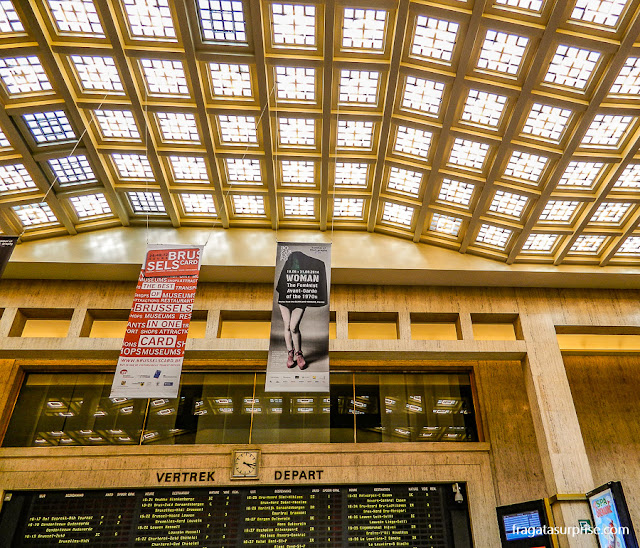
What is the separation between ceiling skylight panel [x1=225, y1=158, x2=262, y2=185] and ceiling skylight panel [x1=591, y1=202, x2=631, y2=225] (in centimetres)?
779

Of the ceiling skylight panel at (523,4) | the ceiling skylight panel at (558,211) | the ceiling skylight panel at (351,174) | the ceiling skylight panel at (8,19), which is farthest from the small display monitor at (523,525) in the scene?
the ceiling skylight panel at (8,19)

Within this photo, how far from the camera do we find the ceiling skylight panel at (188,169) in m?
11.9

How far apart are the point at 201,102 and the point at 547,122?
685 cm

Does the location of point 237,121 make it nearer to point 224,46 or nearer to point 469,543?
point 224,46

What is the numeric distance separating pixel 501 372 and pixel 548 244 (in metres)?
3.67

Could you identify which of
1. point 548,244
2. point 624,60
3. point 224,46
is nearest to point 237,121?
point 224,46

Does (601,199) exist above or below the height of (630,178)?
below

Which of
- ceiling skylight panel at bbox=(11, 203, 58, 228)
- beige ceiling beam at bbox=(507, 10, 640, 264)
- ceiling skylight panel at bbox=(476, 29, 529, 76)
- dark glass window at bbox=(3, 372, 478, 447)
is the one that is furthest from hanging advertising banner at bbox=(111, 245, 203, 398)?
beige ceiling beam at bbox=(507, 10, 640, 264)

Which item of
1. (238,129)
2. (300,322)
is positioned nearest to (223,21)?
(238,129)

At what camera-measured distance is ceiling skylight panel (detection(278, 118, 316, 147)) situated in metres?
11.1

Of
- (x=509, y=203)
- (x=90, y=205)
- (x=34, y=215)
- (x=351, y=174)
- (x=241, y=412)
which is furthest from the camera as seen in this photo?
(x=241, y=412)

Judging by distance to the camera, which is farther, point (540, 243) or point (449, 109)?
point (540, 243)

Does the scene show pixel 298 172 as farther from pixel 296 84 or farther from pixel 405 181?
pixel 405 181

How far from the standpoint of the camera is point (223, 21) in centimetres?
918
